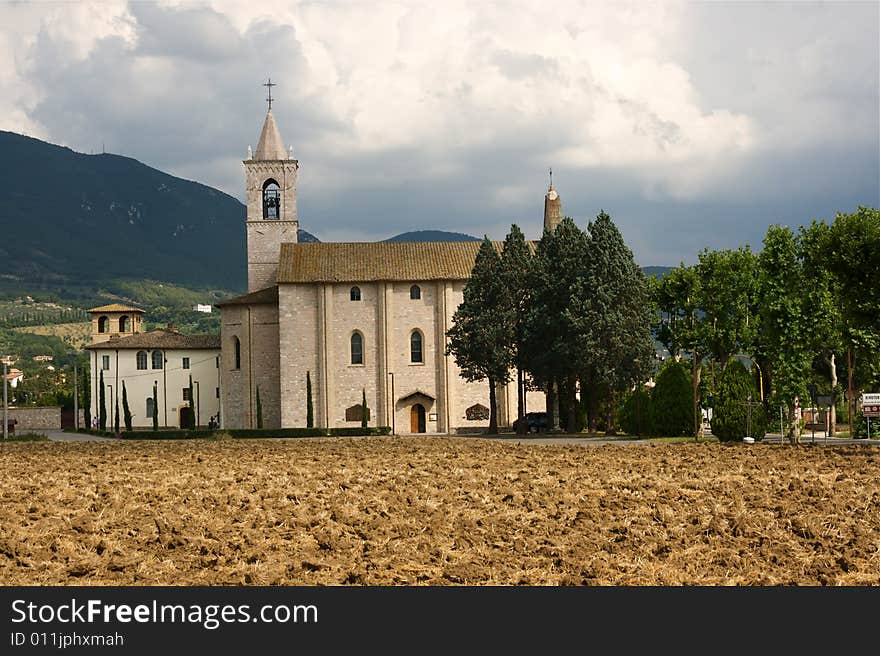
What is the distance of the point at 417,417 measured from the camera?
8106cm

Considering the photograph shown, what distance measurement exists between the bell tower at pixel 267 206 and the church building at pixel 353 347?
3618mm

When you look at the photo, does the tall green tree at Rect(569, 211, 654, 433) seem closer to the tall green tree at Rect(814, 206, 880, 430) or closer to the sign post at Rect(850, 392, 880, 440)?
the tall green tree at Rect(814, 206, 880, 430)

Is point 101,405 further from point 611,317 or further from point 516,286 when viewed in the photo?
point 611,317

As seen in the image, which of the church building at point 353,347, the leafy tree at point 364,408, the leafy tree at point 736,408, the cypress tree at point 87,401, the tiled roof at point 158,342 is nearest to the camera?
the leafy tree at point 736,408

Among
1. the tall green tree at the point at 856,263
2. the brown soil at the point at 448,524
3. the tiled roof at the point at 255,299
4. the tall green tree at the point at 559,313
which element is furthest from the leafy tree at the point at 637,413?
the tiled roof at the point at 255,299

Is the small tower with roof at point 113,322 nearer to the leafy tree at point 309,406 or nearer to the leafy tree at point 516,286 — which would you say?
the leafy tree at point 309,406

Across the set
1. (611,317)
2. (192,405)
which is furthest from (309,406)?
(611,317)

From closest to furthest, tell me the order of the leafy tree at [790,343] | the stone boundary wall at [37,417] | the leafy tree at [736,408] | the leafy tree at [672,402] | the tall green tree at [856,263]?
the tall green tree at [856,263], the leafy tree at [736,408], the leafy tree at [790,343], the leafy tree at [672,402], the stone boundary wall at [37,417]

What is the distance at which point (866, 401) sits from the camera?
141 ft

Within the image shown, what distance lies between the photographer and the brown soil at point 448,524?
15180 mm

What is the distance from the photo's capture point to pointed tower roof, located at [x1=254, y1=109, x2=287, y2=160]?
88.1 m

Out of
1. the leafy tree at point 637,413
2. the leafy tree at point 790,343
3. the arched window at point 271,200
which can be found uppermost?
the arched window at point 271,200

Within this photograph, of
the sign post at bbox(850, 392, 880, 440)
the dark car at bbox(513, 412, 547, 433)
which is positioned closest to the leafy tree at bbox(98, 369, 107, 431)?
the dark car at bbox(513, 412, 547, 433)

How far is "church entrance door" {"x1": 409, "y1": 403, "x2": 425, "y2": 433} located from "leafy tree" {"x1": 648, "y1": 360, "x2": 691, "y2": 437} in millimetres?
29195
